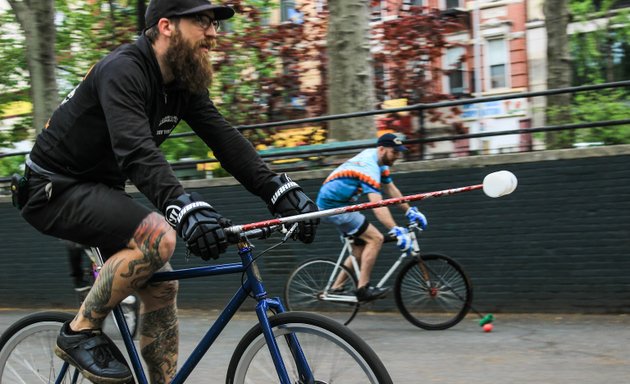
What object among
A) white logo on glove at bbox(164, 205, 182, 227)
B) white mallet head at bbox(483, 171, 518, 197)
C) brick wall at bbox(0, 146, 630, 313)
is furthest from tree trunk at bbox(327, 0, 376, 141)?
white mallet head at bbox(483, 171, 518, 197)

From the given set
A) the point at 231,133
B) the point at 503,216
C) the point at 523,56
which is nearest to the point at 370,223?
the point at 503,216

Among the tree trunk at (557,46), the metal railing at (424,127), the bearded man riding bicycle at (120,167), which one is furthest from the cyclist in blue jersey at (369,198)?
the bearded man riding bicycle at (120,167)

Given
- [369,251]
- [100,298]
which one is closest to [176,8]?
[100,298]

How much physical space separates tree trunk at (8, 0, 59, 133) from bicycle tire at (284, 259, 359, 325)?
18.4 ft

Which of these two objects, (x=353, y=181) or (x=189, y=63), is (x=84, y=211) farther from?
(x=353, y=181)

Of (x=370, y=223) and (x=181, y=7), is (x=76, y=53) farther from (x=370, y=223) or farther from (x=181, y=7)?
(x=181, y=7)

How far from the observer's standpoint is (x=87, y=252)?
303 inches

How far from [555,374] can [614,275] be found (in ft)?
8.30

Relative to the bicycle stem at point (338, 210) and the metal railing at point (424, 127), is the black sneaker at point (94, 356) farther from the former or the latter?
the metal railing at point (424, 127)

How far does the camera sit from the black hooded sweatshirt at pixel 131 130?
131 inches

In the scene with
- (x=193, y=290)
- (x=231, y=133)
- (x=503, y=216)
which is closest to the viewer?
(x=231, y=133)

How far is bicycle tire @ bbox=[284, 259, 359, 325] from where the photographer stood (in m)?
8.58

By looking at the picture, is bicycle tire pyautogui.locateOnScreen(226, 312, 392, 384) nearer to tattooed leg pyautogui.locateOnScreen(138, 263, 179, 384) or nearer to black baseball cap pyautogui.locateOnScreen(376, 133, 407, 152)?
tattooed leg pyautogui.locateOnScreen(138, 263, 179, 384)

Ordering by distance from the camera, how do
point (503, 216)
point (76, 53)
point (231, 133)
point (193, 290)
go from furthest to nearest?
1. point (76, 53)
2. point (193, 290)
3. point (503, 216)
4. point (231, 133)
